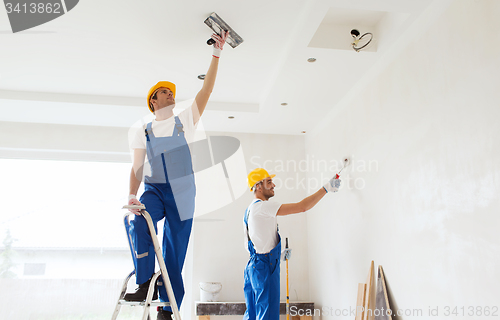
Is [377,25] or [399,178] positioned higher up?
[377,25]

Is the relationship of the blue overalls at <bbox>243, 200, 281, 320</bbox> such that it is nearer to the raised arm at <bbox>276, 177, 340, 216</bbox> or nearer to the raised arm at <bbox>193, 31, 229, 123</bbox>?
the raised arm at <bbox>276, 177, 340, 216</bbox>

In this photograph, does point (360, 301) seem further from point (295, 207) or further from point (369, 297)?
point (295, 207)

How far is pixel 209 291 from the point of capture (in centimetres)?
444

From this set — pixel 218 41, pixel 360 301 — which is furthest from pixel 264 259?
pixel 218 41

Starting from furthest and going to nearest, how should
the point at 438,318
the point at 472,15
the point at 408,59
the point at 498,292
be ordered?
1. the point at 408,59
2. the point at 438,318
3. the point at 472,15
4. the point at 498,292

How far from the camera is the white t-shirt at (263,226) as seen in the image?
10.7 feet

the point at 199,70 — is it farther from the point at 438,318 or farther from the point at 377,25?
the point at 438,318

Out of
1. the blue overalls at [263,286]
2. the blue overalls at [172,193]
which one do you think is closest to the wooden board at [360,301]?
the blue overalls at [263,286]

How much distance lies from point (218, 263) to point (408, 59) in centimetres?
326

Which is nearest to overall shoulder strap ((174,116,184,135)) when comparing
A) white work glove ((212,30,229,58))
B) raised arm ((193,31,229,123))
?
raised arm ((193,31,229,123))

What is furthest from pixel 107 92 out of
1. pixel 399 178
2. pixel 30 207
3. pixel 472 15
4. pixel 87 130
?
pixel 472 15

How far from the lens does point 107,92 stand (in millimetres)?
4203

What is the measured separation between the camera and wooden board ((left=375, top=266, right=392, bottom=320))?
9.30 ft

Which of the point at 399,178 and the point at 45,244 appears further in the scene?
the point at 45,244
